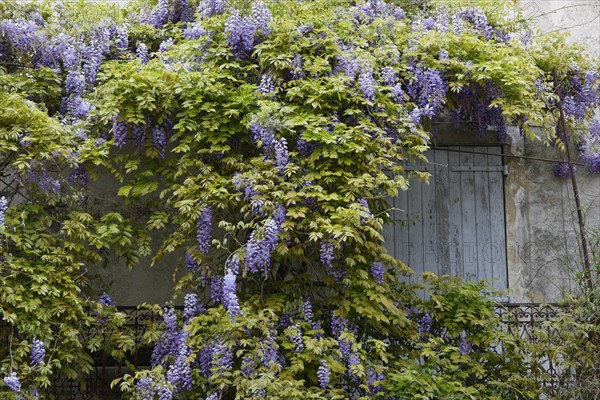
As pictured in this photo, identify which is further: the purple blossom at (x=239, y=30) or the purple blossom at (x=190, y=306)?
the purple blossom at (x=239, y=30)

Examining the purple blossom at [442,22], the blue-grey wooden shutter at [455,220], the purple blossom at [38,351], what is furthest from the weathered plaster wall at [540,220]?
the purple blossom at [38,351]

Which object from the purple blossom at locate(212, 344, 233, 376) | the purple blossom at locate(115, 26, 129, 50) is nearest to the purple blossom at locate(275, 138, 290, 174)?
the purple blossom at locate(212, 344, 233, 376)

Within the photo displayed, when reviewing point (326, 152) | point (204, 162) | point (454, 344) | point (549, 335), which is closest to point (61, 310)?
point (204, 162)

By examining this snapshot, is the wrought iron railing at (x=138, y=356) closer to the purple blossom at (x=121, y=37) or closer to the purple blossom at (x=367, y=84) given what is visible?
the purple blossom at (x=367, y=84)

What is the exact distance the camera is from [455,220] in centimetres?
930

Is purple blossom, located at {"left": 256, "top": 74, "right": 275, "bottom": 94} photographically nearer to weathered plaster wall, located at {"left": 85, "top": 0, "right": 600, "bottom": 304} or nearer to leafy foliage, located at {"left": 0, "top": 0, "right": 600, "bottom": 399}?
leafy foliage, located at {"left": 0, "top": 0, "right": 600, "bottom": 399}

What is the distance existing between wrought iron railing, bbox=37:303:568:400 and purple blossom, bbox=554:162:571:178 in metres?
1.37

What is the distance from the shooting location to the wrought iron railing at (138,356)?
8234mm

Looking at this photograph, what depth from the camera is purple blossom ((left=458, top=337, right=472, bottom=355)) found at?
829 centimetres

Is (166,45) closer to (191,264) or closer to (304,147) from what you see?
(304,147)

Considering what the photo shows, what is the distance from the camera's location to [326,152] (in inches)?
307

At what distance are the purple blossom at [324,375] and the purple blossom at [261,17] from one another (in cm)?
273

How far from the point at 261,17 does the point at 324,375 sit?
292 centimetres

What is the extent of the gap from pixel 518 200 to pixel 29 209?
436 cm
